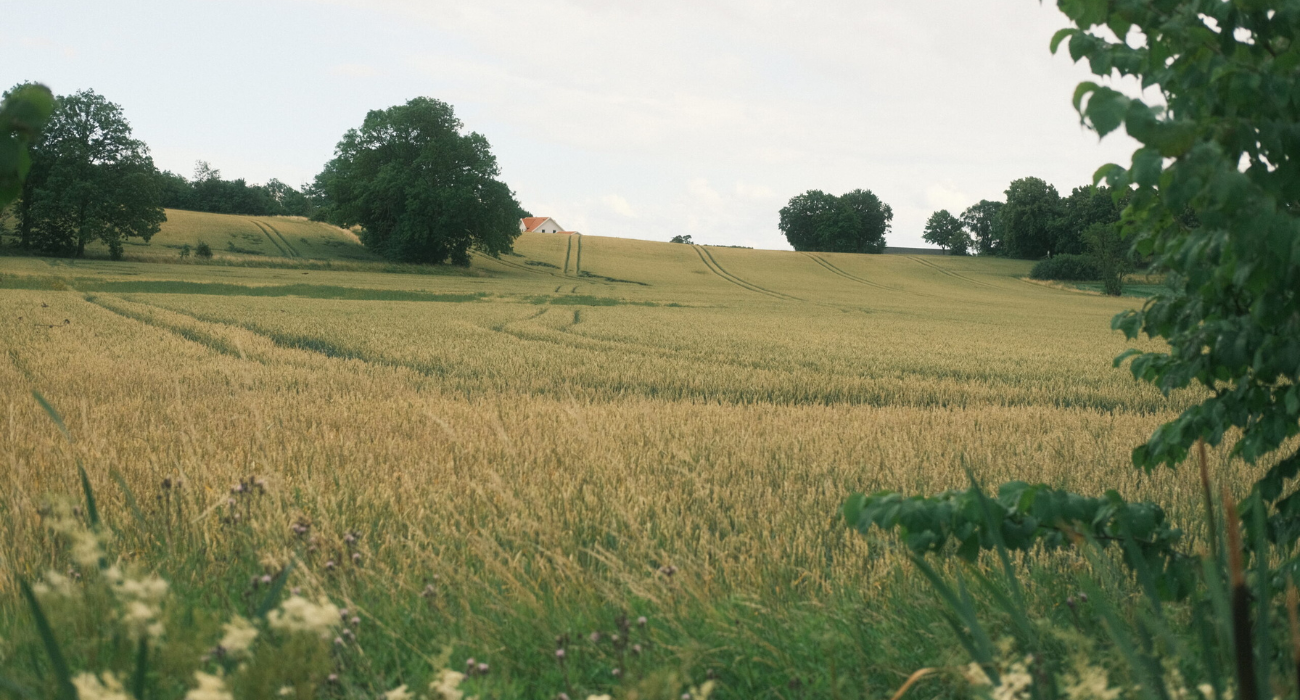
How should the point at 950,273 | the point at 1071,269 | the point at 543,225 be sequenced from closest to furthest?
the point at 1071,269 < the point at 950,273 < the point at 543,225

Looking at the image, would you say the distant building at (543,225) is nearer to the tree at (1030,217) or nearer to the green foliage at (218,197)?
the green foliage at (218,197)

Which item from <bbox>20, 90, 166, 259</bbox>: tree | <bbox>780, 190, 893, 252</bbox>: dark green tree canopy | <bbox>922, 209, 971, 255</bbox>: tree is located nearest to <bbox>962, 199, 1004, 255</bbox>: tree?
<bbox>922, 209, 971, 255</bbox>: tree

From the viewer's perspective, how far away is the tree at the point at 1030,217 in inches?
3713

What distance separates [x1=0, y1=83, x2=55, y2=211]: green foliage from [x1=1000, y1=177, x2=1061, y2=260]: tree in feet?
333

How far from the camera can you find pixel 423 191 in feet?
193

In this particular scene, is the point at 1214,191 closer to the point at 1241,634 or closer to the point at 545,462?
the point at 1241,634

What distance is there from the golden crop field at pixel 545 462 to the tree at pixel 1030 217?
86.0m

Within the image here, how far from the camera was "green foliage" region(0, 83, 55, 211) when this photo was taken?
104 centimetres

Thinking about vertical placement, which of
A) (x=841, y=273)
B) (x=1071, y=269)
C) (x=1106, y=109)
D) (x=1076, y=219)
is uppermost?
(x=1076, y=219)

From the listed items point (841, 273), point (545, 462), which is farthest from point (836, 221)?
point (545, 462)

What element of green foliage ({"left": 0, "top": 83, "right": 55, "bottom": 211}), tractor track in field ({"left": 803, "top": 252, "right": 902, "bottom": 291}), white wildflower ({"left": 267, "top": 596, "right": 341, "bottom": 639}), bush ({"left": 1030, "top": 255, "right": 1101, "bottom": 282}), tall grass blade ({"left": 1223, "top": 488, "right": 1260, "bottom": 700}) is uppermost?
bush ({"left": 1030, "top": 255, "right": 1101, "bottom": 282})

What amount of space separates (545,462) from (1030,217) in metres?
101

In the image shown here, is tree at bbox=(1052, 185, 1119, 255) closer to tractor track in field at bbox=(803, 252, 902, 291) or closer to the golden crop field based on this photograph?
tractor track in field at bbox=(803, 252, 902, 291)

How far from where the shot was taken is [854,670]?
8.46ft
